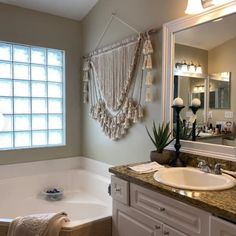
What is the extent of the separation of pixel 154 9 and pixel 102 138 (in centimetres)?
157

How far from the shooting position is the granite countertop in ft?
3.75

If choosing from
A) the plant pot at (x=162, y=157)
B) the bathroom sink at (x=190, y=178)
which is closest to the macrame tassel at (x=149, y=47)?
the plant pot at (x=162, y=157)

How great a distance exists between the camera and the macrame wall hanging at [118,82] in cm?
251

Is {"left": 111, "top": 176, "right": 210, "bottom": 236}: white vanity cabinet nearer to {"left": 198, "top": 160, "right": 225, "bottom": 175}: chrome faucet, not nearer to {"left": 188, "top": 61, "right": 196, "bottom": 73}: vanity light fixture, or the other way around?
{"left": 198, "top": 160, "right": 225, "bottom": 175}: chrome faucet

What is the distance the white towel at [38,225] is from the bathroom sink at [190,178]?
0.84 metres

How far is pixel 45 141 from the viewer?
3.36m

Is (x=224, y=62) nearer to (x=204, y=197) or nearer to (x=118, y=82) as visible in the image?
(x=204, y=197)

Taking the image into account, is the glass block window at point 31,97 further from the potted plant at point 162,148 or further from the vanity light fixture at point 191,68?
the vanity light fixture at point 191,68

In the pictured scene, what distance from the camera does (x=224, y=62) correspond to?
72.3 inches

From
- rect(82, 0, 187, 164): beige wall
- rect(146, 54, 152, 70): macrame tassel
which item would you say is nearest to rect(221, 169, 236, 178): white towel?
rect(82, 0, 187, 164): beige wall

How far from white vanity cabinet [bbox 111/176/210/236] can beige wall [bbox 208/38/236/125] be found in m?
0.79

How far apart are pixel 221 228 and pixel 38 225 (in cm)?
133

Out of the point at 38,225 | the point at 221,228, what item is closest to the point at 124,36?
the point at 38,225

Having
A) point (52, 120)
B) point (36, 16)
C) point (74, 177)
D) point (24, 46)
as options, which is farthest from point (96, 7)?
point (74, 177)
